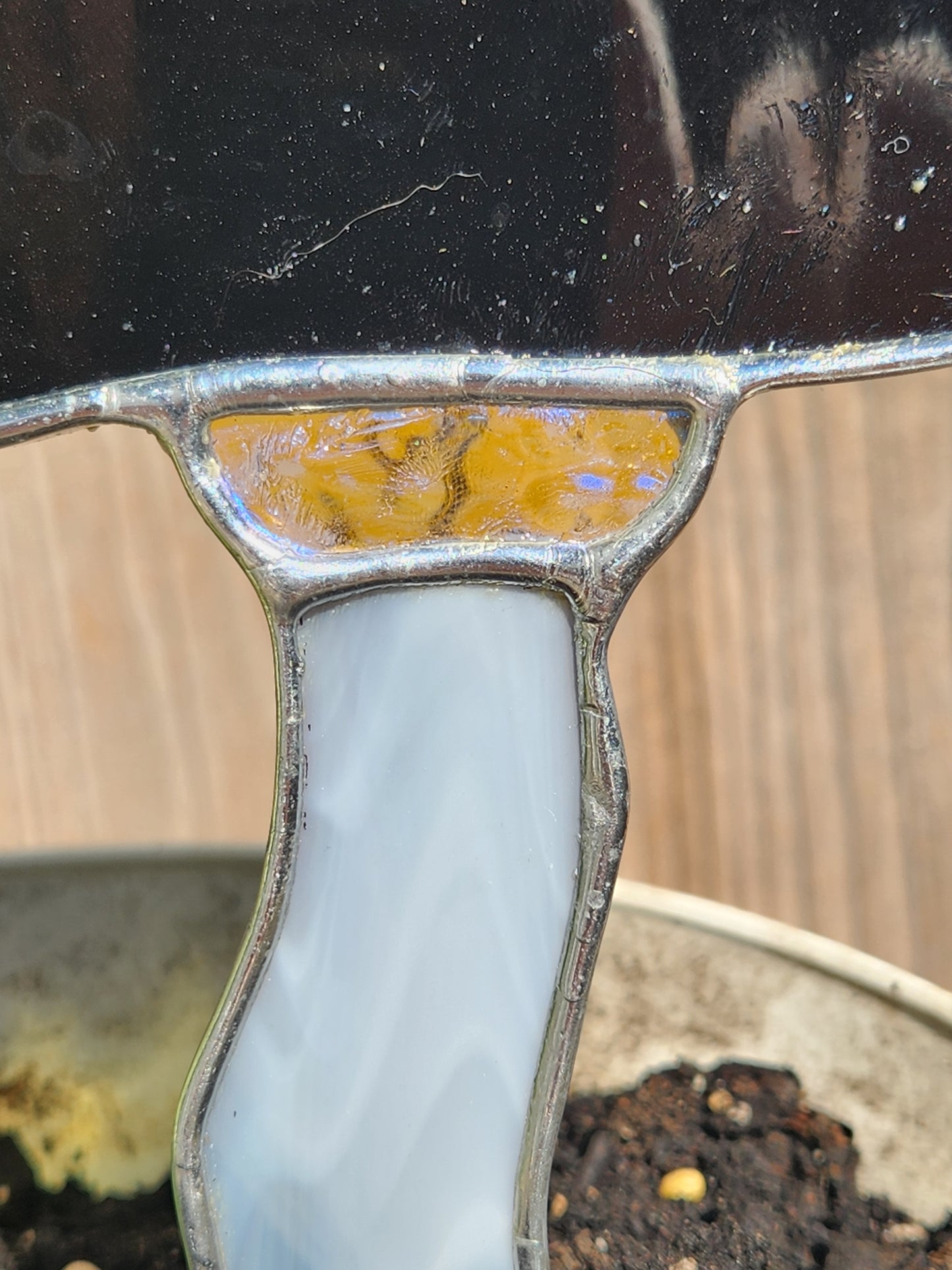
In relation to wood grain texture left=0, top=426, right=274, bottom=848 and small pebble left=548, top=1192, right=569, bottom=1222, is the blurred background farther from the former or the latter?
small pebble left=548, top=1192, right=569, bottom=1222

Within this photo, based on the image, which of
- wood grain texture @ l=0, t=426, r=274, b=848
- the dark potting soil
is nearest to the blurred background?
wood grain texture @ l=0, t=426, r=274, b=848

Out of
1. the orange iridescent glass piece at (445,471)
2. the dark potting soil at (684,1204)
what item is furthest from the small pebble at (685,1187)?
the orange iridescent glass piece at (445,471)

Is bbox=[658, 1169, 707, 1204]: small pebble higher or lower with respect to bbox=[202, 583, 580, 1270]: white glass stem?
lower

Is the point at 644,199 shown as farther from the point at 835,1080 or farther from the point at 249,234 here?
the point at 835,1080

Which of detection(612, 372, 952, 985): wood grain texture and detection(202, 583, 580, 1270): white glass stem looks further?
detection(612, 372, 952, 985): wood grain texture

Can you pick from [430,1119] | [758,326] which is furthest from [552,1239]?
[758,326]

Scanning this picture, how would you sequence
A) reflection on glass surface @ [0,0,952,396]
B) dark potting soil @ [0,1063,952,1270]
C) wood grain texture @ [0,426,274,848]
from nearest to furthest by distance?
reflection on glass surface @ [0,0,952,396] → dark potting soil @ [0,1063,952,1270] → wood grain texture @ [0,426,274,848]

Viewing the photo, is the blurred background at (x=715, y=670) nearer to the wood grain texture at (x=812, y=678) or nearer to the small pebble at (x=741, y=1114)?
the wood grain texture at (x=812, y=678)

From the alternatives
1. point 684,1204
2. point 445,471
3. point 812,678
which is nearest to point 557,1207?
point 684,1204

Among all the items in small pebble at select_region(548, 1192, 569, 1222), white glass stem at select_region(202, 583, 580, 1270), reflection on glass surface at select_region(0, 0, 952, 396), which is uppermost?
reflection on glass surface at select_region(0, 0, 952, 396)

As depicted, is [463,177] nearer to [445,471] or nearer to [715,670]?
[445,471]
